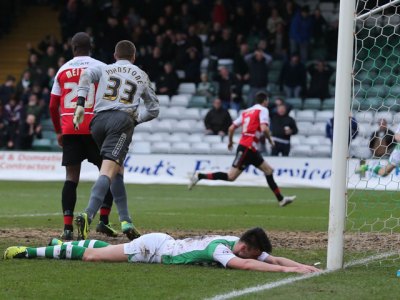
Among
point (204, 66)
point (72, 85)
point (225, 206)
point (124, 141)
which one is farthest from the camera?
point (204, 66)

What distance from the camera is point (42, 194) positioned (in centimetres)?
2023

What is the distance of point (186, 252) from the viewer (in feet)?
27.2

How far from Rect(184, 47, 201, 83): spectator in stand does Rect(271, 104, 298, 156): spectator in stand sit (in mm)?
4465

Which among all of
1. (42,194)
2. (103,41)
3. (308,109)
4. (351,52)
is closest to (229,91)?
(308,109)

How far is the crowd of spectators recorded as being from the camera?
92.9 ft

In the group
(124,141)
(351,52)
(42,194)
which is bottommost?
(42,194)

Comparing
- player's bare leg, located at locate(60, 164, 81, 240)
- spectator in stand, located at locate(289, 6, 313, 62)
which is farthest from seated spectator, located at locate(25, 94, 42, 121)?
player's bare leg, located at locate(60, 164, 81, 240)

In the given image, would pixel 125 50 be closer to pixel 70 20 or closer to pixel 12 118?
pixel 12 118

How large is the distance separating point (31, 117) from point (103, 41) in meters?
3.76

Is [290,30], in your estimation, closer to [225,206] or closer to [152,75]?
[152,75]

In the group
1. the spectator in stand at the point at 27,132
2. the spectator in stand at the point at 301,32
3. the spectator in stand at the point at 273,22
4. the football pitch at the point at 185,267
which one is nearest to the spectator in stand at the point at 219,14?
the spectator in stand at the point at 273,22

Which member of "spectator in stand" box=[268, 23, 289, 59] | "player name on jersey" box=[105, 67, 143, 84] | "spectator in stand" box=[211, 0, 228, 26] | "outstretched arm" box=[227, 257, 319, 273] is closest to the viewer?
"outstretched arm" box=[227, 257, 319, 273]

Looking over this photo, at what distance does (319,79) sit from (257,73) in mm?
1755

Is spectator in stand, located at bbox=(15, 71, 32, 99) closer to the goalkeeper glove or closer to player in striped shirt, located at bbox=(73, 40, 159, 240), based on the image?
player in striped shirt, located at bbox=(73, 40, 159, 240)
